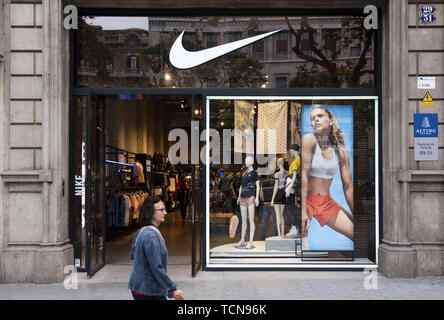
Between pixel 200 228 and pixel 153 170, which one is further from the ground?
pixel 153 170

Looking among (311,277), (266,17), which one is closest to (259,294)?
(311,277)

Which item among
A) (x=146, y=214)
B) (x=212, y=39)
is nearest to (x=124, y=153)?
(x=212, y=39)

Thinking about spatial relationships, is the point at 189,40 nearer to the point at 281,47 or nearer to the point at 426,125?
the point at 281,47

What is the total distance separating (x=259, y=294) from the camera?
278 inches

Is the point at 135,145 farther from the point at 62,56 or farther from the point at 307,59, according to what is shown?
the point at 307,59

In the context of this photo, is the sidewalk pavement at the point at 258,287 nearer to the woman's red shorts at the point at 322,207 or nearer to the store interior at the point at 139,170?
the woman's red shorts at the point at 322,207

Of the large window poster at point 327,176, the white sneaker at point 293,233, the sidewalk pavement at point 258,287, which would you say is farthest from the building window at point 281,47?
the sidewalk pavement at point 258,287

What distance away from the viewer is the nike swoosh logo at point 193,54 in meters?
8.66

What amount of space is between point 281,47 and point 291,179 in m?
2.59

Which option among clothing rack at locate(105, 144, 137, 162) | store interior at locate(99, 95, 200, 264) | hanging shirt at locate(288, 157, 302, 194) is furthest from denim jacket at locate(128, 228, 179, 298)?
clothing rack at locate(105, 144, 137, 162)

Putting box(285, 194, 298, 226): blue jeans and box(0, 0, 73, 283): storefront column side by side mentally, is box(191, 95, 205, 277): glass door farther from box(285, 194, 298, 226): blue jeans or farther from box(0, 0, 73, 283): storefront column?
box(0, 0, 73, 283): storefront column

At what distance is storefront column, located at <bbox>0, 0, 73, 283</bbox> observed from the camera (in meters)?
7.79

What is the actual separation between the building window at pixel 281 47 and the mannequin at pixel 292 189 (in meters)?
1.75

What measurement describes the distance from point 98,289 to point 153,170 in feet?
29.4
